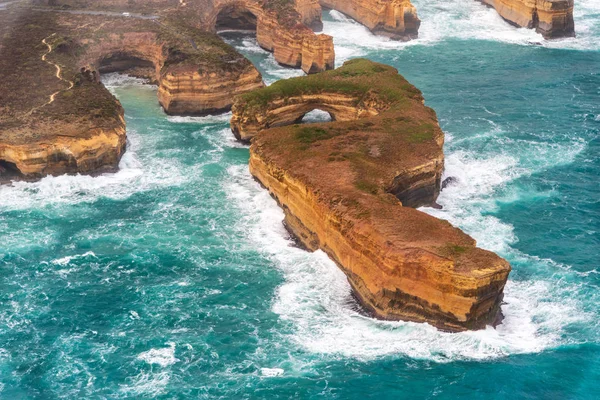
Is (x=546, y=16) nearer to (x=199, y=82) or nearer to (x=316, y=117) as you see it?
(x=316, y=117)

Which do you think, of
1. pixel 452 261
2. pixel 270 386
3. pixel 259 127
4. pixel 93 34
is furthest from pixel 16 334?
pixel 93 34

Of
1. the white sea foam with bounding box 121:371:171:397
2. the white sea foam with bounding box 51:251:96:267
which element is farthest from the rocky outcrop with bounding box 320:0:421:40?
the white sea foam with bounding box 121:371:171:397

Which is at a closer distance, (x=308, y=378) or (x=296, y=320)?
(x=308, y=378)

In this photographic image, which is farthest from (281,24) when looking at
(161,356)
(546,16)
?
(161,356)

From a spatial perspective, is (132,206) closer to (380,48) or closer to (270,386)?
(270,386)

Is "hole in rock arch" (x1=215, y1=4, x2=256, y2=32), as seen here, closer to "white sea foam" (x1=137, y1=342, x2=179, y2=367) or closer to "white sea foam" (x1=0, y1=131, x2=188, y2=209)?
"white sea foam" (x1=0, y1=131, x2=188, y2=209)
